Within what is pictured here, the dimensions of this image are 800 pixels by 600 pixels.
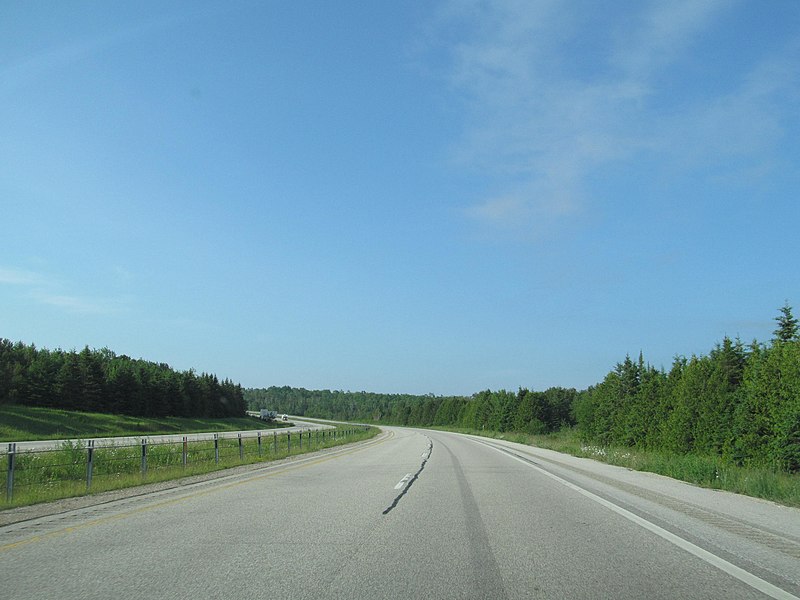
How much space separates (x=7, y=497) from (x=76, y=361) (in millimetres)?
83154

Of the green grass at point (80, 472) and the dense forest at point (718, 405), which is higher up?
the dense forest at point (718, 405)

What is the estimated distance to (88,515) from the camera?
10438mm

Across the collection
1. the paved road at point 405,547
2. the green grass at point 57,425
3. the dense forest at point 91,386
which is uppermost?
the dense forest at point 91,386

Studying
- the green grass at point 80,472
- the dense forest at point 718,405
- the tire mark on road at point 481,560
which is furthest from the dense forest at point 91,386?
the tire mark on road at point 481,560

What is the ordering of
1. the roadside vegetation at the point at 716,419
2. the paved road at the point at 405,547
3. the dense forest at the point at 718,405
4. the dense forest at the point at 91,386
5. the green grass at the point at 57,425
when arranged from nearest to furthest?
the paved road at the point at 405,547 < the roadside vegetation at the point at 716,419 < the dense forest at the point at 718,405 < the green grass at the point at 57,425 < the dense forest at the point at 91,386

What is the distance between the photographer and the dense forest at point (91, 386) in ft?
274

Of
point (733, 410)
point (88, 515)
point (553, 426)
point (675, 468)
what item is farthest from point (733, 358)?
point (553, 426)

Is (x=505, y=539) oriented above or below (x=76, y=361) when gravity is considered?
below

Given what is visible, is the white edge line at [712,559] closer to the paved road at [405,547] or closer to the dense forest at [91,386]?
the paved road at [405,547]

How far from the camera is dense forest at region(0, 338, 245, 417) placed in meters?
83.4

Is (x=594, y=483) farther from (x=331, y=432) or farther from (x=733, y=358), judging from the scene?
(x=331, y=432)

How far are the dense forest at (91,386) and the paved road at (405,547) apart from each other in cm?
8180

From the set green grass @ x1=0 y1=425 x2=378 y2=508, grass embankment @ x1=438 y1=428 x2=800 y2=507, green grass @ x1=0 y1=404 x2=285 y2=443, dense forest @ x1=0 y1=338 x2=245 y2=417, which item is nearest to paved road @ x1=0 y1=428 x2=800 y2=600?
grass embankment @ x1=438 y1=428 x2=800 y2=507

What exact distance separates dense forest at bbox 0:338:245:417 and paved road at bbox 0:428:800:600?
8180cm
